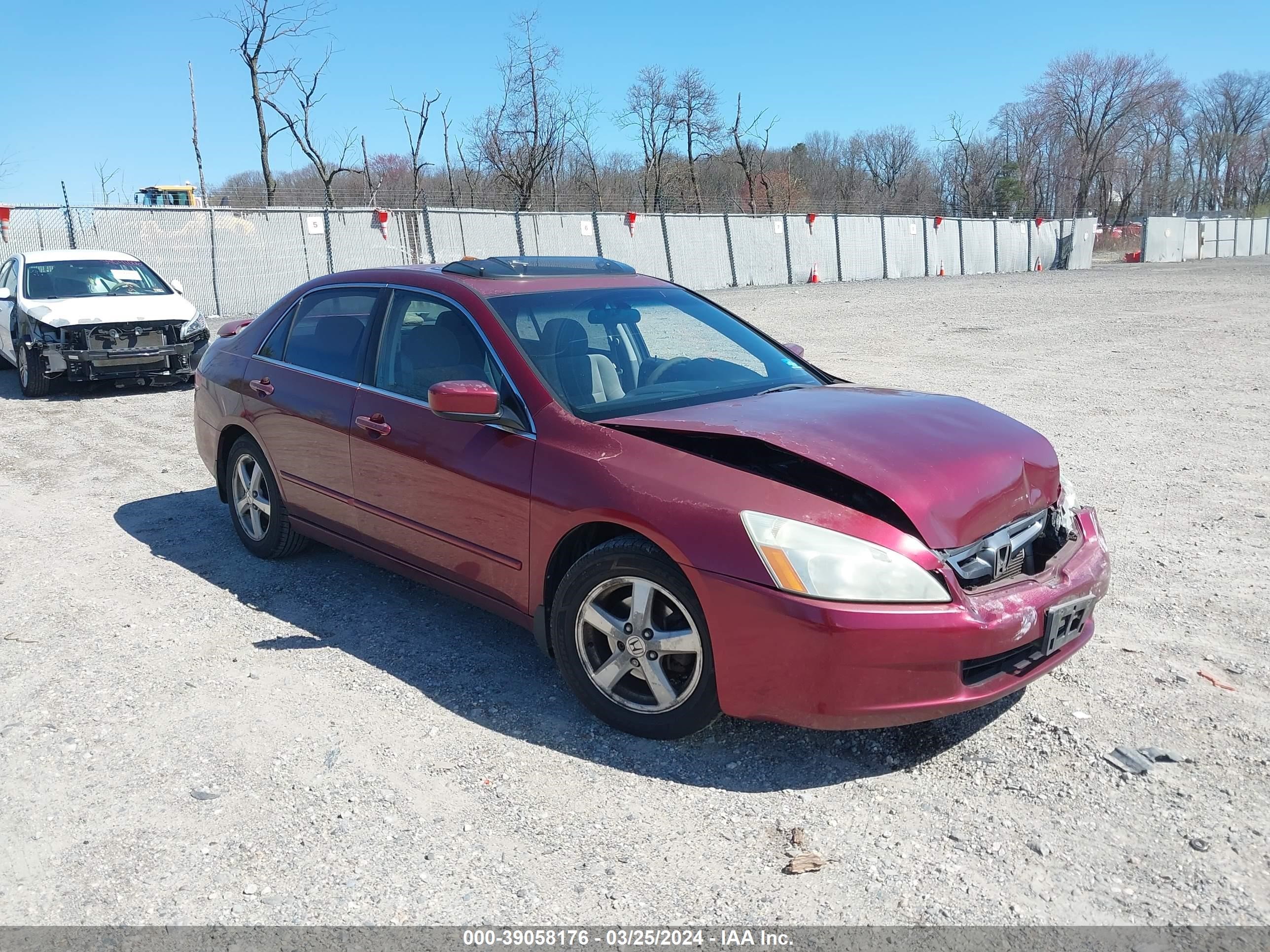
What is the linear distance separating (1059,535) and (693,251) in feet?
89.3

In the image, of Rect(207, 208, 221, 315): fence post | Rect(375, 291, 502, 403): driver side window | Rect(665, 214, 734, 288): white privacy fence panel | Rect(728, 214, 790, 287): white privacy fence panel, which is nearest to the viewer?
Rect(375, 291, 502, 403): driver side window

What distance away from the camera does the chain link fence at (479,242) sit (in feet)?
63.6

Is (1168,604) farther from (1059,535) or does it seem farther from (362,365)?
(362,365)

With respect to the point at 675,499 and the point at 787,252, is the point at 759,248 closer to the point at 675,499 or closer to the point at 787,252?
the point at 787,252

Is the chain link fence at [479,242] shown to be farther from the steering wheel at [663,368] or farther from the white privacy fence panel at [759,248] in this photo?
the steering wheel at [663,368]

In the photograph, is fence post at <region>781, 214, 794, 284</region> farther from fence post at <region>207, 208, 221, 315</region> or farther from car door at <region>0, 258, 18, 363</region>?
car door at <region>0, 258, 18, 363</region>

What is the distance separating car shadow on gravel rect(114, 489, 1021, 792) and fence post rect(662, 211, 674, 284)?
78.8ft

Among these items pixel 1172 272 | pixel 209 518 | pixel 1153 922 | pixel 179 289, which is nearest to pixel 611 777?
pixel 1153 922

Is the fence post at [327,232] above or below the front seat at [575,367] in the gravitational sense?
above

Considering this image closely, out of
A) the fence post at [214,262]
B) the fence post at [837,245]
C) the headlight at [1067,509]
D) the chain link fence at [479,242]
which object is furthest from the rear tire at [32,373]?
the fence post at [837,245]

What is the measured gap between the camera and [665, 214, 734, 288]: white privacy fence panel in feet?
96.2

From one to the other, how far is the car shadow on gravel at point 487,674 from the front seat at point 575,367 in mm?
1173

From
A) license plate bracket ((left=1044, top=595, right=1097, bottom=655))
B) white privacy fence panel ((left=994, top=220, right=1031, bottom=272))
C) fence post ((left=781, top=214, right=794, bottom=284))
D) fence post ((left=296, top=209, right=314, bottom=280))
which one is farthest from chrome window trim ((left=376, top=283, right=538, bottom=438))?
white privacy fence panel ((left=994, top=220, right=1031, bottom=272))

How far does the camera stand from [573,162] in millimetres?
42719
